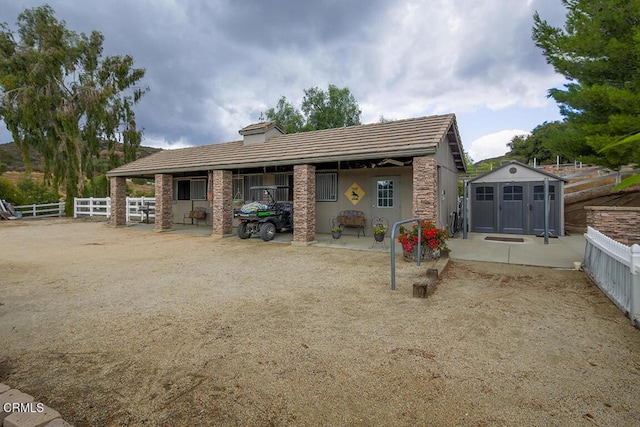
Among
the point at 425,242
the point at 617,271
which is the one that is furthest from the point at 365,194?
the point at 617,271

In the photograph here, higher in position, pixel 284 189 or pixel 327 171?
pixel 327 171

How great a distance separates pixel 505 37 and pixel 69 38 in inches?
1066

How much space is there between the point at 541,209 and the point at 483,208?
1827 millimetres

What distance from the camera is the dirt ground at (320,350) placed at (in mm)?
2438

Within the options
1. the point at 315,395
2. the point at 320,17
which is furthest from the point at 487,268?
the point at 320,17

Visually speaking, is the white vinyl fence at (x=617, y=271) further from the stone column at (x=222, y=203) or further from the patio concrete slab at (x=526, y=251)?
the stone column at (x=222, y=203)

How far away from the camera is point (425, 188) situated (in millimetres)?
7727

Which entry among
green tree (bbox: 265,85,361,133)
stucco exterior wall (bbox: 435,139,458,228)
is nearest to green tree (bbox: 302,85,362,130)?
green tree (bbox: 265,85,361,133)

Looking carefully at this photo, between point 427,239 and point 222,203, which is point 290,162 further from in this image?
point 427,239

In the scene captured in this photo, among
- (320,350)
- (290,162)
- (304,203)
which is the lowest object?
(320,350)

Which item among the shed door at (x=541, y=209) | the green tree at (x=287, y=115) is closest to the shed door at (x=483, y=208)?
the shed door at (x=541, y=209)

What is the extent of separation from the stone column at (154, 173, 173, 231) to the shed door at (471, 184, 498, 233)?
486 inches

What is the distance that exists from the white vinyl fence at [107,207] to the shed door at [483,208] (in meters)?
16.0

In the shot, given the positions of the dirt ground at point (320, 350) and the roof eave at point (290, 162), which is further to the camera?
the roof eave at point (290, 162)
